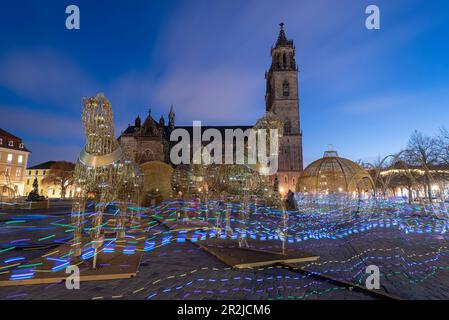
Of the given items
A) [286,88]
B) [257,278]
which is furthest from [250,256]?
[286,88]

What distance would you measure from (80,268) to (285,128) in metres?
57.3

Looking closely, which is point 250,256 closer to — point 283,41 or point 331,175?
point 331,175

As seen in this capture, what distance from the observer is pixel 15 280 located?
468cm

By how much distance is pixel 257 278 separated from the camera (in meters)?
5.27

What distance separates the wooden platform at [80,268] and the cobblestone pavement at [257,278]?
0.57ft

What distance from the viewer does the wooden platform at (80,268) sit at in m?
4.77

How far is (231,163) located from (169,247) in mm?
4160

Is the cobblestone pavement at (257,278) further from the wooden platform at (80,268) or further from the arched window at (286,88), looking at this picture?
the arched window at (286,88)

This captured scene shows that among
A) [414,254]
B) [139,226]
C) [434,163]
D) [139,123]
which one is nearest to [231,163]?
[414,254]

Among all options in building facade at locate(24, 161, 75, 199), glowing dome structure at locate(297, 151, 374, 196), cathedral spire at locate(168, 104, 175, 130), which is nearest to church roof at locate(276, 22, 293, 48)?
cathedral spire at locate(168, 104, 175, 130)

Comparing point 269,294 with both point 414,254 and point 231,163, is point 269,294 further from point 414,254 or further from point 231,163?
point 414,254

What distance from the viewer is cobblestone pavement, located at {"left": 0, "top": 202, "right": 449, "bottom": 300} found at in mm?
4297

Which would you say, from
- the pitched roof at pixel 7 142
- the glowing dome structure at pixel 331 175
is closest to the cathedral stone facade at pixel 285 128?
the pitched roof at pixel 7 142

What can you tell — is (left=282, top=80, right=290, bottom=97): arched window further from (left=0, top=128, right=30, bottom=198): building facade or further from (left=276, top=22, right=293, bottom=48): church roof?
(left=0, top=128, right=30, bottom=198): building facade
